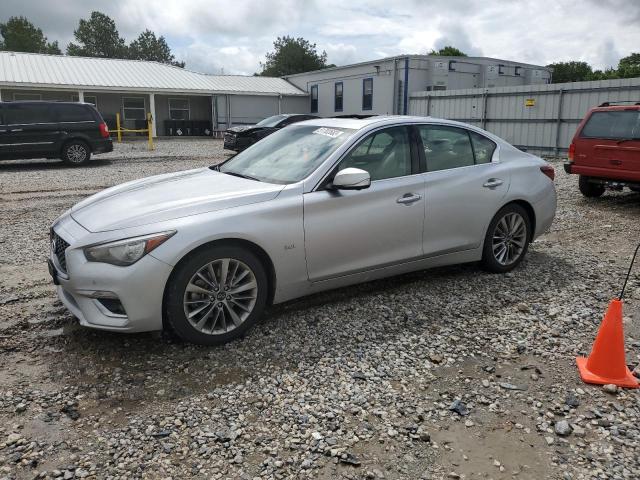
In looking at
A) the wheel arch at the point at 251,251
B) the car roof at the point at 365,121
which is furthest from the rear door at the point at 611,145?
the wheel arch at the point at 251,251

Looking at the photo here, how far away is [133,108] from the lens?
3195 cm

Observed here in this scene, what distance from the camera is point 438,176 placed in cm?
503

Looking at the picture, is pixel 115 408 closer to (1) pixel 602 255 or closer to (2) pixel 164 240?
(2) pixel 164 240

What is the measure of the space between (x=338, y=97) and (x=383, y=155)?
96.3 feet

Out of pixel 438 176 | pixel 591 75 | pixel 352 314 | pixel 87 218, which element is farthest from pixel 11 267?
pixel 591 75

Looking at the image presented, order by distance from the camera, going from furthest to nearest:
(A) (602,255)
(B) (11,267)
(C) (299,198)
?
(A) (602,255)
(B) (11,267)
(C) (299,198)

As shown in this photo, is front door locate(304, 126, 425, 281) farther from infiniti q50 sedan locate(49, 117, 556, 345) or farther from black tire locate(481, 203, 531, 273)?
black tire locate(481, 203, 531, 273)

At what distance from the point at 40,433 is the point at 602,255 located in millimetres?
6250

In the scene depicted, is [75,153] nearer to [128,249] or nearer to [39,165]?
[39,165]

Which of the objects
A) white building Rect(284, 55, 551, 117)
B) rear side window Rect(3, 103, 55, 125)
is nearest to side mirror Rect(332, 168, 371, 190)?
rear side window Rect(3, 103, 55, 125)

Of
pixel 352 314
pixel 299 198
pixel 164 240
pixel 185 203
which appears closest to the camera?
pixel 164 240

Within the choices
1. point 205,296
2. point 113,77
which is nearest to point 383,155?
point 205,296

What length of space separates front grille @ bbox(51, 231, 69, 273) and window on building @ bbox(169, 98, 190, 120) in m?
31.3

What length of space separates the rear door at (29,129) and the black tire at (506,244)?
1374 cm
